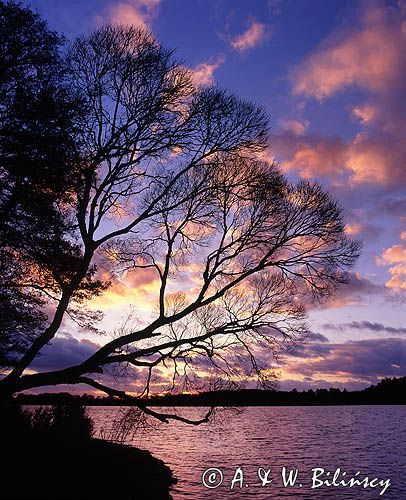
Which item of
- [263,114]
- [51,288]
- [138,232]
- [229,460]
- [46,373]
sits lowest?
[229,460]

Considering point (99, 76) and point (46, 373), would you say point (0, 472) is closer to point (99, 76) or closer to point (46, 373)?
point (46, 373)

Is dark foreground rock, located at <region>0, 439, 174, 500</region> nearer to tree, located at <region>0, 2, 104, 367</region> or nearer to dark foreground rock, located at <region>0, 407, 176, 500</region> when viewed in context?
dark foreground rock, located at <region>0, 407, 176, 500</region>

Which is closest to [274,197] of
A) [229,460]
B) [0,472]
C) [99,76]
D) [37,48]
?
[99,76]

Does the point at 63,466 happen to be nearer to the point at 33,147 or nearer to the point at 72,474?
the point at 72,474

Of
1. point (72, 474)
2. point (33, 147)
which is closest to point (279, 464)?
point (72, 474)

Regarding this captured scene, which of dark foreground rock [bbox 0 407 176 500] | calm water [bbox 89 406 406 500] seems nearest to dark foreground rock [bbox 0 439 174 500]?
dark foreground rock [bbox 0 407 176 500]

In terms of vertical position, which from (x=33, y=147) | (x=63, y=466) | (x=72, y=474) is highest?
(x=33, y=147)

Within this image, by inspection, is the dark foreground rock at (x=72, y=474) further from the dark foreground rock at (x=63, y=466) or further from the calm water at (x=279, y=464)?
the calm water at (x=279, y=464)

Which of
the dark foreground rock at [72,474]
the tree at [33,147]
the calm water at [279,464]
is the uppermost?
the tree at [33,147]

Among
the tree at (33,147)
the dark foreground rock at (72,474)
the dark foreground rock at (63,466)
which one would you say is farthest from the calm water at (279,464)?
the tree at (33,147)

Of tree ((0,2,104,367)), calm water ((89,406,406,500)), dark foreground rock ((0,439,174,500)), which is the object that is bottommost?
calm water ((89,406,406,500))

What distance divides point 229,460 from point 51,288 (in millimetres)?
22288

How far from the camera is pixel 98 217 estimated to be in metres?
14.1

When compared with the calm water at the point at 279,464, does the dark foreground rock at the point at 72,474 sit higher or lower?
higher
